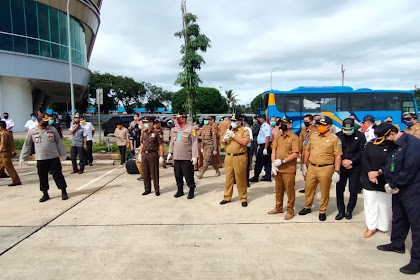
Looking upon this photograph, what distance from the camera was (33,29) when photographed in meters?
19.9

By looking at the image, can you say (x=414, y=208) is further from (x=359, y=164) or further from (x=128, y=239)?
(x=128, y=239)

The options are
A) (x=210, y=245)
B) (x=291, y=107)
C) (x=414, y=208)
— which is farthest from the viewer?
(x=291, y=107)

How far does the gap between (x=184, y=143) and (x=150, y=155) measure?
0.85 meters

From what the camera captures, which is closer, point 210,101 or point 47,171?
point 47,171

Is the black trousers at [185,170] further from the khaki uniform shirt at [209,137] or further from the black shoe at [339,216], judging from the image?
the black shoe at [339,216]

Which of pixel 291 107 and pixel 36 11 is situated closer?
pixel 291 107

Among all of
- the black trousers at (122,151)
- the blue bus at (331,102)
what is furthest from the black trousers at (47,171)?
the blue bus at (331,102)

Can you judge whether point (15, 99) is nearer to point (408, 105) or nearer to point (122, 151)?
point (122, 151)

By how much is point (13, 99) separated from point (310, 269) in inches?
901

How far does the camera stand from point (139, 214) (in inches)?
201

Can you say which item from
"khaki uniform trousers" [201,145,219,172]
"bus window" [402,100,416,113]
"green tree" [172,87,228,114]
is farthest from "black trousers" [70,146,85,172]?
"green tree" [172,87,228,114]

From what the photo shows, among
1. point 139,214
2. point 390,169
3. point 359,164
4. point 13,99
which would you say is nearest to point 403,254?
point 390,169

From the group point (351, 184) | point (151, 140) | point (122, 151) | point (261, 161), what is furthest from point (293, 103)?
point (351, 184)

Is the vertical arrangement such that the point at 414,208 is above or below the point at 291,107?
below
